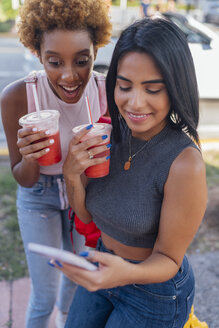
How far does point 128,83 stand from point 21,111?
2.41 ft

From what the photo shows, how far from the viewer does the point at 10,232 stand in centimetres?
369

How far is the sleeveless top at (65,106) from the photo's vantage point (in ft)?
6.79

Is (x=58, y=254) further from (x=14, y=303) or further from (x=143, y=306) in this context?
(x=14, y=303)

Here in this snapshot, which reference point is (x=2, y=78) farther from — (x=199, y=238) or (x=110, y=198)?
(x=110, y=198)

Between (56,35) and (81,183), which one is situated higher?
(56,35)

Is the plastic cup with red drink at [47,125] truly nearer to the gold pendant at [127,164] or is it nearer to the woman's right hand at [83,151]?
the woman's right hand at [83,151]

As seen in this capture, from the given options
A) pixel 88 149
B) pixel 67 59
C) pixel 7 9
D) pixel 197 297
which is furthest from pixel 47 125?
pixel 7 9

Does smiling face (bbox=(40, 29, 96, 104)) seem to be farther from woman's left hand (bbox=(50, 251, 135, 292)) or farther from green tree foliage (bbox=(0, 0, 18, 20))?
green tree foliage (bbox=(0, 0, 18, 20))

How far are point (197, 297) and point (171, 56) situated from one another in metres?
2.21

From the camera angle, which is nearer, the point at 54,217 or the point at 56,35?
the point at 56,35

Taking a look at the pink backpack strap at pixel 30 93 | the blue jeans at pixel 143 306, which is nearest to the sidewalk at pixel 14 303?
the blue jeans at pixel 143 306

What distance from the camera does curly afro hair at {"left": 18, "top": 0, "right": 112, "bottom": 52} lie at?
1.87 m

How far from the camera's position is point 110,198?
173 centimetres

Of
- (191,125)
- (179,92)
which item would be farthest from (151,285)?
(179,92)
